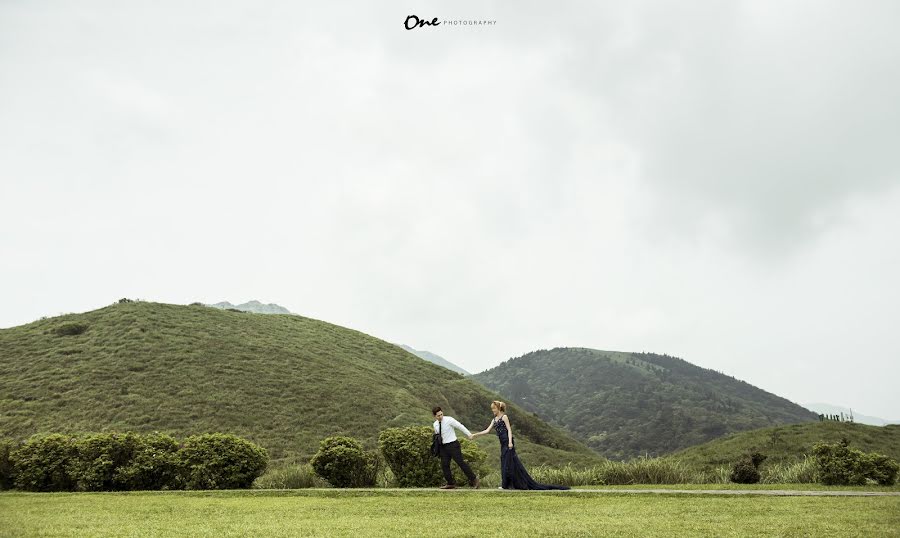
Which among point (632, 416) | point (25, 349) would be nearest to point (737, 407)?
point (632, 416)

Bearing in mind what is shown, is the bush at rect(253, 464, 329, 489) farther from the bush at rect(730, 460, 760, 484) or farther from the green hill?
the green hill

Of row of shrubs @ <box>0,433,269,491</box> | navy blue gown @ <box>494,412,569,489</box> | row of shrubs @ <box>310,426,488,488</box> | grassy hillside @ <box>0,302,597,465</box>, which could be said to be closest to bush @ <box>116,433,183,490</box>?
row of shrubs @ <box>0,433,269,491</box>

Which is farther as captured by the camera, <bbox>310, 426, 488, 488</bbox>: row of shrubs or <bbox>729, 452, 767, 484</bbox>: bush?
<bbox>310, 426, 488, 488</bbox>: row of shrubs

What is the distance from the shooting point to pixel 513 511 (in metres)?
11.4

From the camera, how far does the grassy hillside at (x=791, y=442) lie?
1353 inches

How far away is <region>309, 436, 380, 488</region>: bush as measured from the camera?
1903cm

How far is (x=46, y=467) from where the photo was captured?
63.9 feet

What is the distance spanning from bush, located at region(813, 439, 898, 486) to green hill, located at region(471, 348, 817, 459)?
92764mm

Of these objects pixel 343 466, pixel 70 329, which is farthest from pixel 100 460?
pixel 70 329

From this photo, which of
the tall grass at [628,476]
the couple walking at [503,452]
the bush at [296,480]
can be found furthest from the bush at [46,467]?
the tall grass at [628,476]

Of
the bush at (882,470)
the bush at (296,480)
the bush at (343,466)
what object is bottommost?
the bush at (296,480)

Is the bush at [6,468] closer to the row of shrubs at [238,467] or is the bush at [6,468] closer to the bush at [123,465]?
the row of shrubs at [238,467]

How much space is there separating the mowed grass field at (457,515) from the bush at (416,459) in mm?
2685

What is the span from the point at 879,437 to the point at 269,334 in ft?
178
